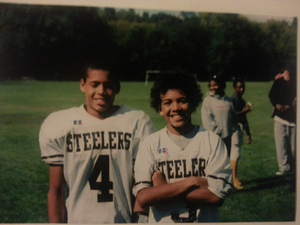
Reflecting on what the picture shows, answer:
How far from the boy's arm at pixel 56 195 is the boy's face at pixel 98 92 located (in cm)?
41

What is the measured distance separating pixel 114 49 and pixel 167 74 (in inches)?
14.6

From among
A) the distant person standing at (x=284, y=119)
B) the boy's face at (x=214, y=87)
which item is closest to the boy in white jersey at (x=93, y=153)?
the boy's face at (x=214, y=87)

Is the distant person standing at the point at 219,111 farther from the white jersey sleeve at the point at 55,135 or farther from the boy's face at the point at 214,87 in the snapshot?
the white jersey sleeve at the point at 55,135

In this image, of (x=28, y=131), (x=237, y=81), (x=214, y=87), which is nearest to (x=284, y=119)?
(x=237, y=81)

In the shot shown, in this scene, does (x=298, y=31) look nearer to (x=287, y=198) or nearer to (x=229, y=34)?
(x=229, y=34)

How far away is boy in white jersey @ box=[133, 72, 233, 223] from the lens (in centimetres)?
234

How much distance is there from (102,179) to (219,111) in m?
0.87

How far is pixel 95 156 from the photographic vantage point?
2359 millimetres

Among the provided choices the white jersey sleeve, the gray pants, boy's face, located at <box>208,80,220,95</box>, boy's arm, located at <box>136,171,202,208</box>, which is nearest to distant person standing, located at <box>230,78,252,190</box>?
boy's face, located at <box>208,80,220,95</box>

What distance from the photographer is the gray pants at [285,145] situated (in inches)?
104

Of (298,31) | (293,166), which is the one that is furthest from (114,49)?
(293,166)

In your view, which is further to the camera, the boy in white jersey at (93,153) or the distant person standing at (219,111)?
the distant person standing at (219,111)

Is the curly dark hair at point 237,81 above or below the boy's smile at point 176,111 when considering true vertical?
above

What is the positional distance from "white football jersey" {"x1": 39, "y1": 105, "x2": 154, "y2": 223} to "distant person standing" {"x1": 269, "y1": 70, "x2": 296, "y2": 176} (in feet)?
2.96
